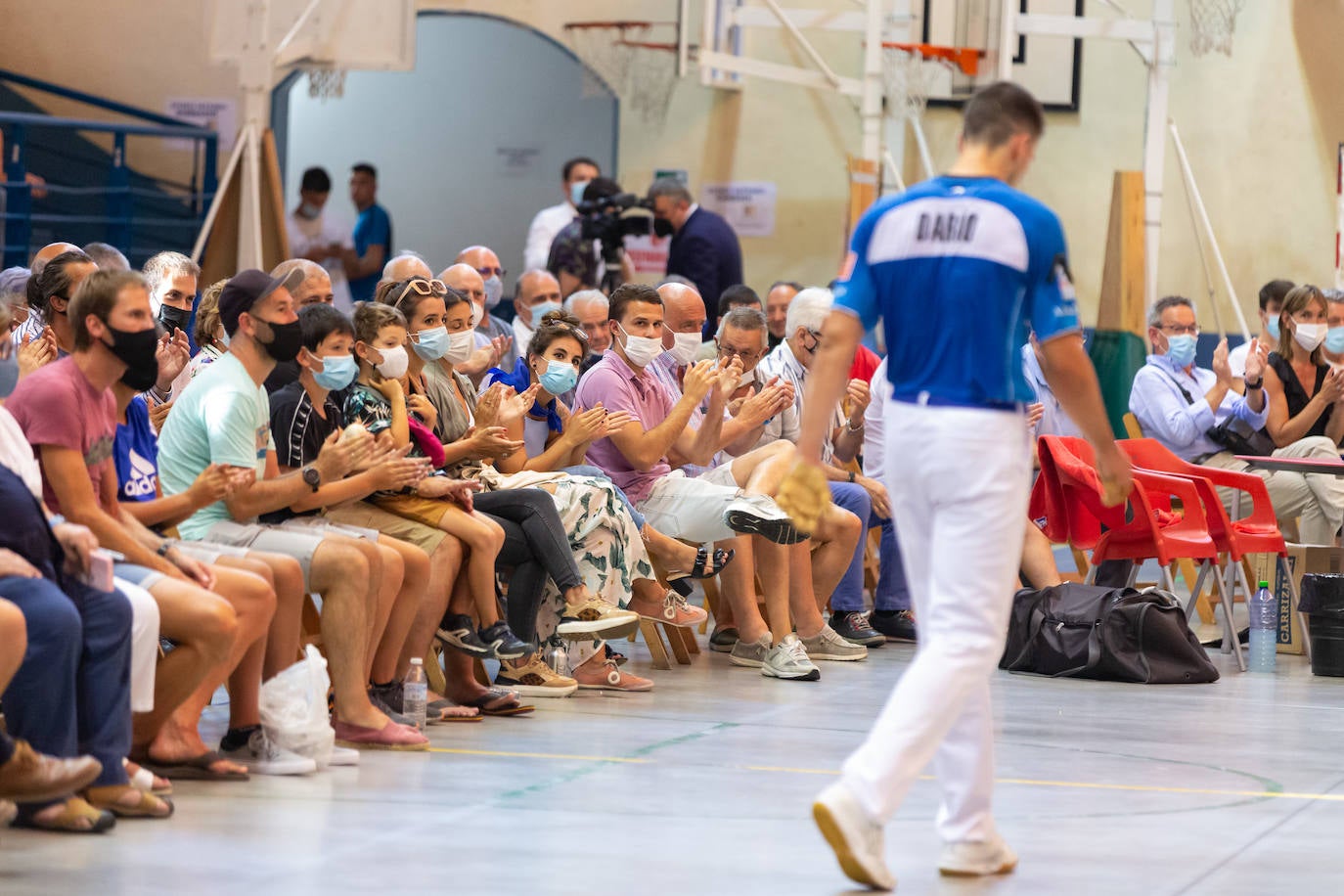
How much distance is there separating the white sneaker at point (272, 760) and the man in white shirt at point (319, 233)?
25.0 ft

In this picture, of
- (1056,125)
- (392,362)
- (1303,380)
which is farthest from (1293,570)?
(1056,125)

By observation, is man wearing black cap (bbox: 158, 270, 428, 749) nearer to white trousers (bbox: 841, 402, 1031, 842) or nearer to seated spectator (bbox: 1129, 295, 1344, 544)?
white trousers (bbox: 841, 402, 1031, 842)

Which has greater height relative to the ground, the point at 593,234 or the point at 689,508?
the point at 593,234

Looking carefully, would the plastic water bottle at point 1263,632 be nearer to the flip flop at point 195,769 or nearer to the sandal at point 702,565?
the sandal at point 702,565

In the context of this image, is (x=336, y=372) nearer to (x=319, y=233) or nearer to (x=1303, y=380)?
(x=1303, y=380)

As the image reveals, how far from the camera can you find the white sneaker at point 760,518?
6.48 meters

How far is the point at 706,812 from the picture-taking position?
435 centimetres

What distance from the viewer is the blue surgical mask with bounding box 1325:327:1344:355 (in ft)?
28.8

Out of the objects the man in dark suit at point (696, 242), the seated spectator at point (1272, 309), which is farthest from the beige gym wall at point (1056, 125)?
the seated spectator at point (1272, 309)

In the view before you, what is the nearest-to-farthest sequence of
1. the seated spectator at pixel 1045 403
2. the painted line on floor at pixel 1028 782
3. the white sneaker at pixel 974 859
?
1. the white sneaker at pixel 974 859
2. the painted line on floor at pixel 1028 782
3. the seated spectator at pixel 1045 403

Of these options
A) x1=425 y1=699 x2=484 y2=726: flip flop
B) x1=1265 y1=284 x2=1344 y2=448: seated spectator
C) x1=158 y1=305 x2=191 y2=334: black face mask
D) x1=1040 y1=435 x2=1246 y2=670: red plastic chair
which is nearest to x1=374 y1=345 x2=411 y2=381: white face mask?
x1=425 y1=699 x2=484 y2=726: flip flop

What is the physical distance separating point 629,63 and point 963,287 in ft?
32.6

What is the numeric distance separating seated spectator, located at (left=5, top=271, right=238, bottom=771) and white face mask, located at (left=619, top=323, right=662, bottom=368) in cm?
268

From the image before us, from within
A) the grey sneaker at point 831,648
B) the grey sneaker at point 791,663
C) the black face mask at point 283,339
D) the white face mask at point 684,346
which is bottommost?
the grey sneaker at point 831,648
